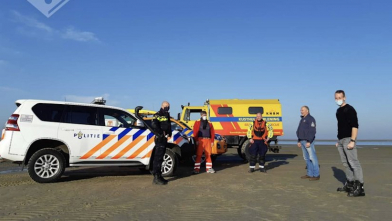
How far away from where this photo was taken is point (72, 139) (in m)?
7.21

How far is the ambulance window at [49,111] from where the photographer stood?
279 inches

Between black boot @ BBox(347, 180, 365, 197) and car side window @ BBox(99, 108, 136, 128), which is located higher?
car side window @ BBox(99, 108, 136, 128)

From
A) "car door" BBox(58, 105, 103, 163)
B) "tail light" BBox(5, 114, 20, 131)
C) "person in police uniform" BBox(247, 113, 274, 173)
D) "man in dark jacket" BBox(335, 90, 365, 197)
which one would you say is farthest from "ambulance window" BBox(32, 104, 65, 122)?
"man in dark jacket" BBox(335, 90, 365, 197)

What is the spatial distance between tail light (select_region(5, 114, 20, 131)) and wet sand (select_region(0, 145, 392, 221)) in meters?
1.30

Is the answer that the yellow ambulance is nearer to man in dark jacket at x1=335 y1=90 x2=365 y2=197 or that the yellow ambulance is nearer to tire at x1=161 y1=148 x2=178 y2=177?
tire at x1=161 y1=148 x2=178 y2=177

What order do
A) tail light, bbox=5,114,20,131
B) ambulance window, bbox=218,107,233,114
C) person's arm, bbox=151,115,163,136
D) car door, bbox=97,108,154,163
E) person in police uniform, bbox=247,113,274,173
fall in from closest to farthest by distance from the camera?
1. tail light, bbox=5,114,20,131
2. person's arm, bbox=151,115,163,136
3. car door, bbox=97,108,154,163
4. person in police uniform, bbox=247,113,274,173
5. ambulance window, bbox=218,107,233,114

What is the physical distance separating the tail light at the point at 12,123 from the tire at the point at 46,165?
2.39 ft

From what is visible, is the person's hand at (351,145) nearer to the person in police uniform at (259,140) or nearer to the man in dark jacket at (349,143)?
the man in dark jacket at (349,143)

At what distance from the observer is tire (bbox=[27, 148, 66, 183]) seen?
688 cm

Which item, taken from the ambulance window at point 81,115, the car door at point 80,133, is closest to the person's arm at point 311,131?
the car door at point 80,133

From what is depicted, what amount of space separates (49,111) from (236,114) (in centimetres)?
815

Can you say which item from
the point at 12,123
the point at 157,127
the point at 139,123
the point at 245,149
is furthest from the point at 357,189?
the point at 12,123

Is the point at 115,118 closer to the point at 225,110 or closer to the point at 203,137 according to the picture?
the point at 203,137

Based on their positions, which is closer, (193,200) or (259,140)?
(193,200)
